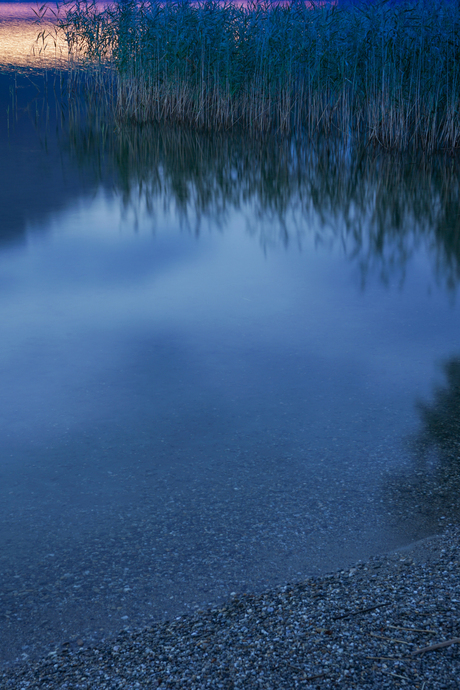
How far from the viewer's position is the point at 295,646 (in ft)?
5.57

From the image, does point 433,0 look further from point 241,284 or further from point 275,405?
point 275,405

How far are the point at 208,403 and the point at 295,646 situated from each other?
1515mm

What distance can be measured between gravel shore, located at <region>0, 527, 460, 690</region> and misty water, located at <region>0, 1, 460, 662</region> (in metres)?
0.09

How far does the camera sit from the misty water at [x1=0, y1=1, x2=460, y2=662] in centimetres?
212

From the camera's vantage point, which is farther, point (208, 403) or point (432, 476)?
point (208, 403)

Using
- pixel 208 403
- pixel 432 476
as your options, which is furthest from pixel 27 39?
pixel 432 476

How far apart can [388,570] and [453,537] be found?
30 centimetres

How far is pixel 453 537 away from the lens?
2.21 m

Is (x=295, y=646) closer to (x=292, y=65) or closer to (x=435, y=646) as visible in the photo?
(x=435, y=646)

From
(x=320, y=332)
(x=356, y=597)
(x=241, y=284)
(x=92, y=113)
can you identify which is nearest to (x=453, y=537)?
(x=356, y=597)

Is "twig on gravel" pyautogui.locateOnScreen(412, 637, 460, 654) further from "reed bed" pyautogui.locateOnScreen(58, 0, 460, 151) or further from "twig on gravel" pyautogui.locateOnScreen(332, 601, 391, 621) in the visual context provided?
"reed bed" pyautogui.locateOnScreen(58, 0, 460, 151)

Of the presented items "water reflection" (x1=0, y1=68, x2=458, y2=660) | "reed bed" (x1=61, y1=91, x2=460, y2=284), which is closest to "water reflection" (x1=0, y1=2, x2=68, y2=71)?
"reed bed" (x1=61, y1=91, x2=460, y2=284)

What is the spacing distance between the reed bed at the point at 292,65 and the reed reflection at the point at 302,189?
0.42 metres

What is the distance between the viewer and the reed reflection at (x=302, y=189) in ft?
19.9
